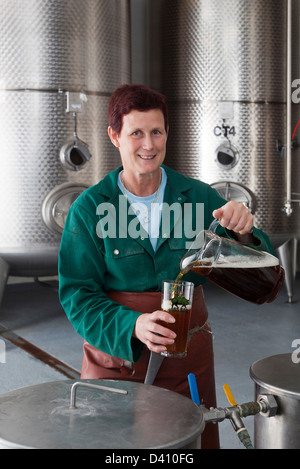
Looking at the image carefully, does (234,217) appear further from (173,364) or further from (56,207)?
(56,207)

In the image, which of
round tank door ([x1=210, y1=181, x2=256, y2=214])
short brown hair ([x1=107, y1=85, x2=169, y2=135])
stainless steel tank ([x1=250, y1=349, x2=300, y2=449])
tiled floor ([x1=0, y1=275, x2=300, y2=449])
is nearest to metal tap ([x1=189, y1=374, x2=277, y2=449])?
stainless steel tank ([x1=250, y1=349, x2=300, y2=449])

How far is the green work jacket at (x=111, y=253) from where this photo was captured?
1634mm

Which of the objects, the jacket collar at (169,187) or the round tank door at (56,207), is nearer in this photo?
the jacket collar at (169,187)

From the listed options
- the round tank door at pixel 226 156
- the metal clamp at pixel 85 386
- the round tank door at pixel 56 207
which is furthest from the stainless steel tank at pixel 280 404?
the round tank door at pixel 226 156

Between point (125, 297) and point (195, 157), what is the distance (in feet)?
12.3

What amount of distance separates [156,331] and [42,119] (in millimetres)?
3538

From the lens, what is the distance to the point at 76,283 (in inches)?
66.8

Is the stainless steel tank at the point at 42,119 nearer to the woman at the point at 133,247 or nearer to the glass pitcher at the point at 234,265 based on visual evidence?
the woman at the point at 133,247

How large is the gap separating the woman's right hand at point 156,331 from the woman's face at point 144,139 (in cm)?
49

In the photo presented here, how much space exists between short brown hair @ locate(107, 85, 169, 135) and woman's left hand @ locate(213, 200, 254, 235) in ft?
1.30

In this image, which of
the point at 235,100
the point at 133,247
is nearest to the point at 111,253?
the point at 133,247

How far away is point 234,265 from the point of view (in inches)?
61.2

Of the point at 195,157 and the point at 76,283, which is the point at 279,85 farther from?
the point at 76,283

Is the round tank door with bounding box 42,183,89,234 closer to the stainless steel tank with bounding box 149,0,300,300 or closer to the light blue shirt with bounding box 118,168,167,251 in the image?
the stainless steel tank with bounding box 149,0,300,300
